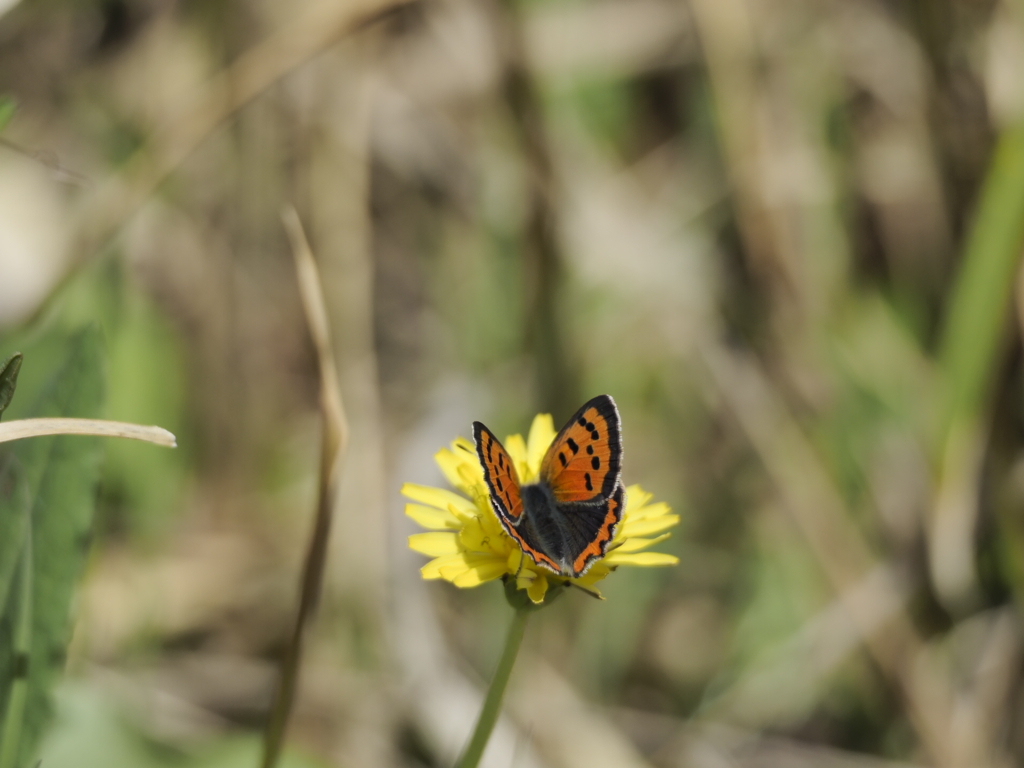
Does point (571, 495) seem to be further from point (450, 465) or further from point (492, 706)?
point (492, 706)

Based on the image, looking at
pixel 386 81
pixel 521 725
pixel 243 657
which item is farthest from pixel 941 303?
pixel 243 657

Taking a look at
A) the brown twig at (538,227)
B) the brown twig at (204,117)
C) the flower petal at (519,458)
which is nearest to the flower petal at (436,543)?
the flower petal at (519,458)

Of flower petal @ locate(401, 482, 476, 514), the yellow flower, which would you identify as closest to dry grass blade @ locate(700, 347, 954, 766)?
the yellow flower

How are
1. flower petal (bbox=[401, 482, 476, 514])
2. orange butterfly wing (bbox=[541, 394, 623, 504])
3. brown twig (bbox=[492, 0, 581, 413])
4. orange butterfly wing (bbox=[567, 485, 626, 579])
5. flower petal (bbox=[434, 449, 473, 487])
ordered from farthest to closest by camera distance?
brown twig (bbox=[492, 0, 581, 413]), flower petal (bbox=[434, 449, 473, 487]), flower petal (bbox=[401, 482, 476, 514]), orange butterfly wing (bbox=[541, 394, 623, 504]), orange butterfly wing (bbox=[567, 485, 626, 579])

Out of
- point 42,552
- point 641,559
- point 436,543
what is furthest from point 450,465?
point 42,552

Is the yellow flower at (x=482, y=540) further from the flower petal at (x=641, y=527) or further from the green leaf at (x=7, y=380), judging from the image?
the green leaf at (x=7, y=380)

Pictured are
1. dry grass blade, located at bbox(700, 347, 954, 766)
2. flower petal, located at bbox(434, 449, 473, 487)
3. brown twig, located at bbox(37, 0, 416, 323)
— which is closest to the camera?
flower petal, located at bbox(434, 449, 473, 487)

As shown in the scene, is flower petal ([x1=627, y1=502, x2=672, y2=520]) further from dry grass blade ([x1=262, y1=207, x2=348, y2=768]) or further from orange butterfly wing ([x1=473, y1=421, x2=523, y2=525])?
dry grass blade ([x1=262, y1=207, x2=348, y2=768])
